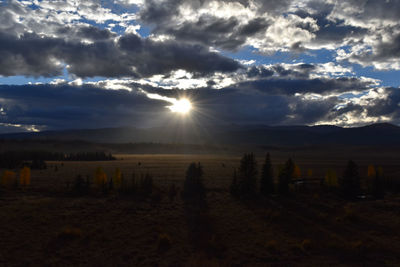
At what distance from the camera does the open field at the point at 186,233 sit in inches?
762

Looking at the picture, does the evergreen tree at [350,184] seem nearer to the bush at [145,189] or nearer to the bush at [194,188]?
the bush at [194,188]

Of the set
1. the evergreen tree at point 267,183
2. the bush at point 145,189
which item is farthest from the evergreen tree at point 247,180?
the bush at point 145,189

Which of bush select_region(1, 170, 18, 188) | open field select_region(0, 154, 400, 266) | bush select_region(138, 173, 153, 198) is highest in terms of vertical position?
bush select_region(1, 170, 18, 188)

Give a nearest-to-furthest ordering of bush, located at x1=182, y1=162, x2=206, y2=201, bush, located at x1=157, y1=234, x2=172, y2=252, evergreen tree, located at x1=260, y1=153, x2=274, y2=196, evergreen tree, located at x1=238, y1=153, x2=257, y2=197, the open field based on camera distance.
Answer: the open field → bush, located at x1=157, y1=234, x2=172, y2=252 → bush, located at x1=182, y1=162, x2=206, y2=201 → evergreen tree, located at x1=238, y1=153, x2=257, y2=197 → evergreen tree, located at x1=260, y1=153, x2=274, y2=196

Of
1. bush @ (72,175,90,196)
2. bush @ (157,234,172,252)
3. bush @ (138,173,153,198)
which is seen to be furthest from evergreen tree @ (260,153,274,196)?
bush @ (157,234,172,252)

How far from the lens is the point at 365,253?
67.2ft

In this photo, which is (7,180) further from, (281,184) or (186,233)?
(281,184)

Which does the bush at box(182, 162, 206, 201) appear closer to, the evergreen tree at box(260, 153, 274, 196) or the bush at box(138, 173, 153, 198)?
the bush at box(138, 173, 153, 198)

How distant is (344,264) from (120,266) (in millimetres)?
14100

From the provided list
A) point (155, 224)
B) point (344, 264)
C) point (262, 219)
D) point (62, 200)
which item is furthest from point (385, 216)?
point (62, 200)

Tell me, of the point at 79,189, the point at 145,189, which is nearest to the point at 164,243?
the point at 145,189

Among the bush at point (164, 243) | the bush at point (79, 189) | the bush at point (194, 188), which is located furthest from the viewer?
the bush at point (194, 188)

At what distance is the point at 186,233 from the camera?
25.4 metres

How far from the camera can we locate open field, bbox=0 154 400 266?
1936 centimetres
